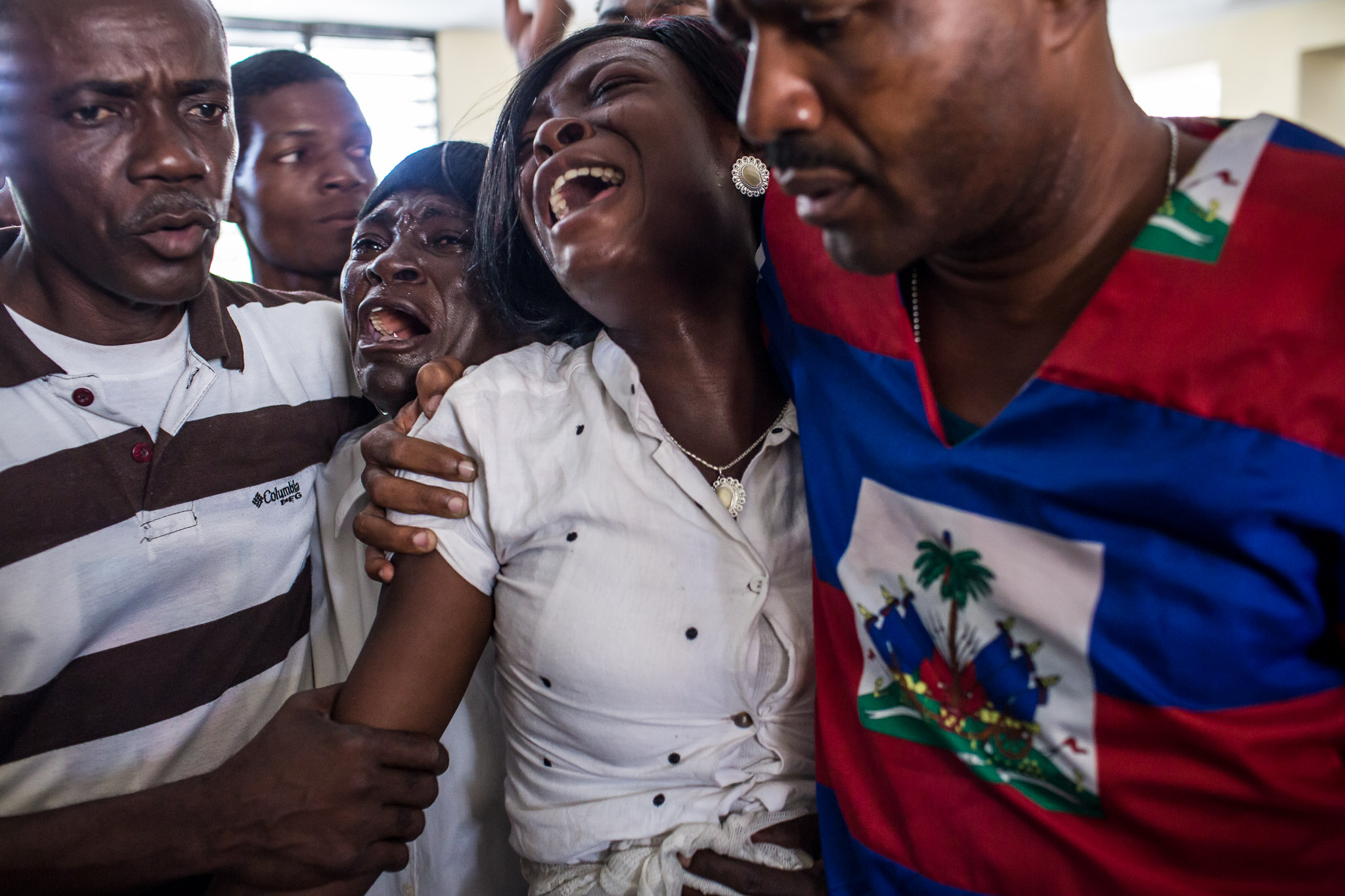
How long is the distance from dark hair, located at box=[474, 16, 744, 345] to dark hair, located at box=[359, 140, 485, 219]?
182 millimetres

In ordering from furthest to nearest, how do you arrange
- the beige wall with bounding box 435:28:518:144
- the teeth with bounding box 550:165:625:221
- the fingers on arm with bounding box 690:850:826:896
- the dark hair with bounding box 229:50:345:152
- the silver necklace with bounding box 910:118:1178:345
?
the beige wall with bounding box 435:28:518:144 → the dark hair with bounding box 229:50:345:152 → the teeth with bounding box 550:165:625:221 → the fingers on arm with bounding box 690:850:826:896 → the silver necklace with bounding box 910:118:1178:345

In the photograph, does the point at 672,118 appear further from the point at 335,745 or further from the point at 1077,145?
the point at 335,745

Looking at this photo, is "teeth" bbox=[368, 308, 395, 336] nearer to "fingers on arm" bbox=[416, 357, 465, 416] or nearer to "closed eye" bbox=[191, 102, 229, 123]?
"fingers on arm" bbox=[416, 357, 465, 416]

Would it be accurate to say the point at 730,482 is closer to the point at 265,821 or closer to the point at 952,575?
the point at 952,575

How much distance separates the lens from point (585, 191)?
1371mm

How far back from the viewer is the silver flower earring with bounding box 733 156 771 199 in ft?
4.63

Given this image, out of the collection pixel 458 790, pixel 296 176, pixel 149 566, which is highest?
pixel 296 176

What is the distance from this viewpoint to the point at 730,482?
1296 millimetres

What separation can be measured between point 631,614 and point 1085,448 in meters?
0.59

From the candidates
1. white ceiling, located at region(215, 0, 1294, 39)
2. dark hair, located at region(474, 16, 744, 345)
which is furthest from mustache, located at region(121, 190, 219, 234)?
white ceiling, located at region(215, 0, 1294, 39)

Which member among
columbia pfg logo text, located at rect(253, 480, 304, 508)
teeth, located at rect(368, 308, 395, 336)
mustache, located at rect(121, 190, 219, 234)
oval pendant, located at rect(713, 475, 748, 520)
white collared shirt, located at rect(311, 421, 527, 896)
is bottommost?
white collared shirt, located at rect(311, 421, 527, 896)

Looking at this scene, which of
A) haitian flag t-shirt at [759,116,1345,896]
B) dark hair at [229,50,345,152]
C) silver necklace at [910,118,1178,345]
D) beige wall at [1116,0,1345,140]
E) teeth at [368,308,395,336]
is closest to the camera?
haitian flag t-shirt at [759,116,1345,896]

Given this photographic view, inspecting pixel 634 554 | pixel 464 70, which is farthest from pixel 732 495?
pixel 464 70

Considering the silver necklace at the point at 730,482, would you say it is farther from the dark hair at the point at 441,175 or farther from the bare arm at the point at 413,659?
the dark hair at the point at 441,175
